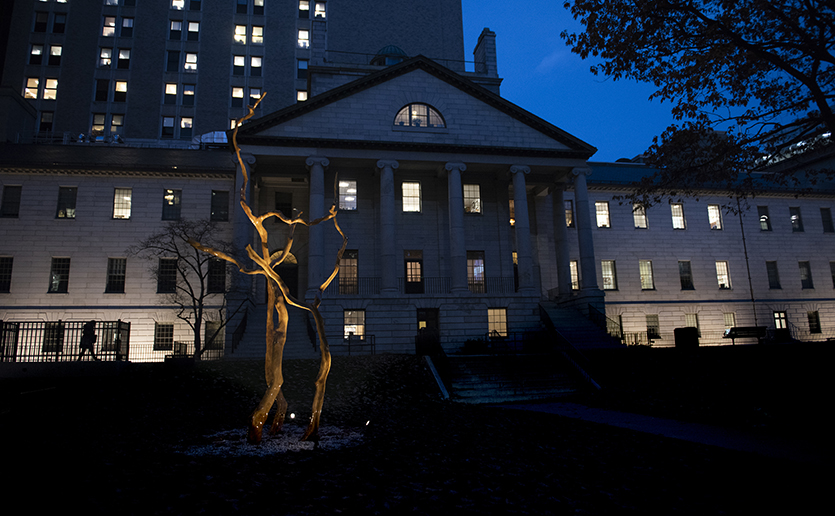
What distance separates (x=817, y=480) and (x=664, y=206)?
36143 millimetres

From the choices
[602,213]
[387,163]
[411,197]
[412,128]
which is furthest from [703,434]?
[602,213]

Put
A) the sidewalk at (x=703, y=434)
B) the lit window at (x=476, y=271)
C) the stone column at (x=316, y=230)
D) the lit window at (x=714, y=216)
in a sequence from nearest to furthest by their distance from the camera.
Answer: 1. the sidewalk at (x=703, y=434)
2. the stone column at (x=316, y=230)
3. the lit window at (x=476, y=271)
4. the lit window at (x=714, y=216)

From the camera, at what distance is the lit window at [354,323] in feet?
93.7

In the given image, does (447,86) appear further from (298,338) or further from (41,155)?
(41,155)

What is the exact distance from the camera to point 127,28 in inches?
1970

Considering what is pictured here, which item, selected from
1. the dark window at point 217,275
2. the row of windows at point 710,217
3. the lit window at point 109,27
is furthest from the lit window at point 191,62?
the row of windows at point 710,217

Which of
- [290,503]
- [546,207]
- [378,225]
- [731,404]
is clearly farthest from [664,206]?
[290,503]

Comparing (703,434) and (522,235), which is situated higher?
(522,235)

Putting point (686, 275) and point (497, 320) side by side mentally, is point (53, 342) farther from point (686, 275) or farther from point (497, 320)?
point (686, 275)

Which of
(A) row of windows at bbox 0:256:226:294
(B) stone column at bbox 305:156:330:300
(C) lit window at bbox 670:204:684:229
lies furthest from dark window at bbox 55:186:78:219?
(C) lit window at bbox 670:204:684:229

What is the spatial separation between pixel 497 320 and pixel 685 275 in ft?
59.3

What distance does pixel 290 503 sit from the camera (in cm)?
597

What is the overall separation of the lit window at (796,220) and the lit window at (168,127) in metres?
55.1

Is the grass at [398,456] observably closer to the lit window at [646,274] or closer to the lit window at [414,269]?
the lit window at [414,269]
